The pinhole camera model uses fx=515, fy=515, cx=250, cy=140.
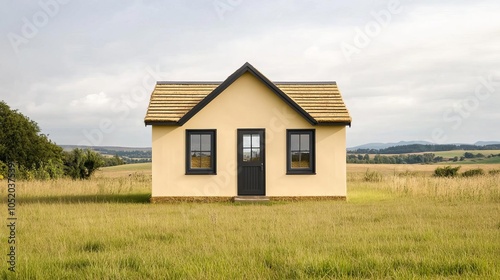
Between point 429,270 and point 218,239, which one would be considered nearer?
point 429,270

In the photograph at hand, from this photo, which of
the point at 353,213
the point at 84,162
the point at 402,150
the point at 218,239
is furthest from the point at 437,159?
the point at 218,239

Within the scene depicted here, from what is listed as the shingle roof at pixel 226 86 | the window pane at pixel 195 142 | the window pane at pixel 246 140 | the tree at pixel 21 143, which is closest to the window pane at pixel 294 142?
the shingle roof at pixel 226 86

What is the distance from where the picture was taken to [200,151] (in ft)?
67.8

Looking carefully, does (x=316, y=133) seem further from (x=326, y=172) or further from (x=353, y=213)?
(x=353, y=213)

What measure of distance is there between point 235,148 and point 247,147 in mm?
509

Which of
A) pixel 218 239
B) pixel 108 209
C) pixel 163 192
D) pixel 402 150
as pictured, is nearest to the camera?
pixel 218 239

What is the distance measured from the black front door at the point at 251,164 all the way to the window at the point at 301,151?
1097 millimetres

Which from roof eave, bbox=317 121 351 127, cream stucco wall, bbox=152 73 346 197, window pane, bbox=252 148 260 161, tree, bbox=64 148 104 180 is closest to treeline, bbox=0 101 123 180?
tree, bbox=64 148 104 180

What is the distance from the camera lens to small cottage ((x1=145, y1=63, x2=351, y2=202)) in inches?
804

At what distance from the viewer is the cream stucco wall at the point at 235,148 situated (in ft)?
67.1

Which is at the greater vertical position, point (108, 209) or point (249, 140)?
point (249, 140)

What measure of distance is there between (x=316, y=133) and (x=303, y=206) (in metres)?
3.61

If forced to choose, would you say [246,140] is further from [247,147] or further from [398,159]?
[398,159]

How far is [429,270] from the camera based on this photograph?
312 inches
